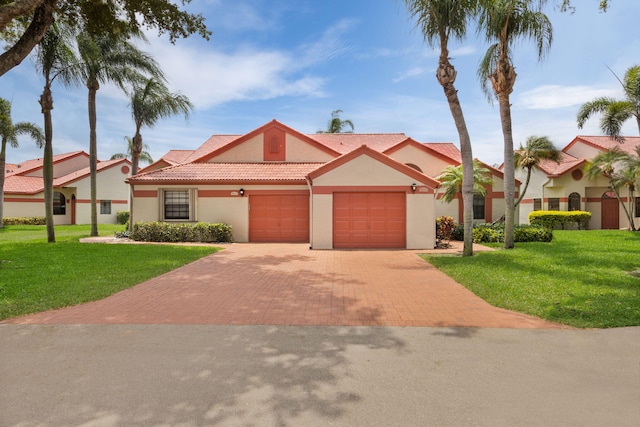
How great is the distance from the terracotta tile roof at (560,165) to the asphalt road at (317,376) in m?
24.3

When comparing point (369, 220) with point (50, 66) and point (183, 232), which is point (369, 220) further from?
point (50, 66)

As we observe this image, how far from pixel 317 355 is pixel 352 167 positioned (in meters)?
11.4

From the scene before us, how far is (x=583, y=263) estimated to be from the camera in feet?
33.9

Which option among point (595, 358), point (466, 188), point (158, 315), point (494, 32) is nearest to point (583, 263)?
point (466, 188)

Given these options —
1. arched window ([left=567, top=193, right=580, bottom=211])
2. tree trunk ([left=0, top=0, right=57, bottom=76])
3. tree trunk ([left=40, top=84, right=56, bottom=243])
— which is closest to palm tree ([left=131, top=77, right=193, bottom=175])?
tree trunk ([left=40, top=84, right=56, bottom=243])

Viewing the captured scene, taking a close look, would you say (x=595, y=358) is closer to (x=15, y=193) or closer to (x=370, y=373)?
(x=370, y=373)

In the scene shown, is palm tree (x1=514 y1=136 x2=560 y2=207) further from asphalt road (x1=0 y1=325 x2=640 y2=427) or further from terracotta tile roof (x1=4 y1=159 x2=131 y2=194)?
terracotta tile roof (x1=4 y1=159 x2=131 y2=194)

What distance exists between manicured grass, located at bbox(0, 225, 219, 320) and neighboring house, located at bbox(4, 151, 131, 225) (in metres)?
18.5

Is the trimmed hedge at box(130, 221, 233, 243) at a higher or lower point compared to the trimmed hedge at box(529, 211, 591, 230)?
lower

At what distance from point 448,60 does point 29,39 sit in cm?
1308

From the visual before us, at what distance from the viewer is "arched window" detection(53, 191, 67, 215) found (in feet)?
102

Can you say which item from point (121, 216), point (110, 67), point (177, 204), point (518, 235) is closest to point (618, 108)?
point (518, 235)

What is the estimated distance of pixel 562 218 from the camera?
2375 cm

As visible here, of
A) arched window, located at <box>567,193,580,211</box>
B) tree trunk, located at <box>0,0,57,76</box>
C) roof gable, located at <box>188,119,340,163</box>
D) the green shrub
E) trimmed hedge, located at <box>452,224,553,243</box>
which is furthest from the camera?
the green shrub
